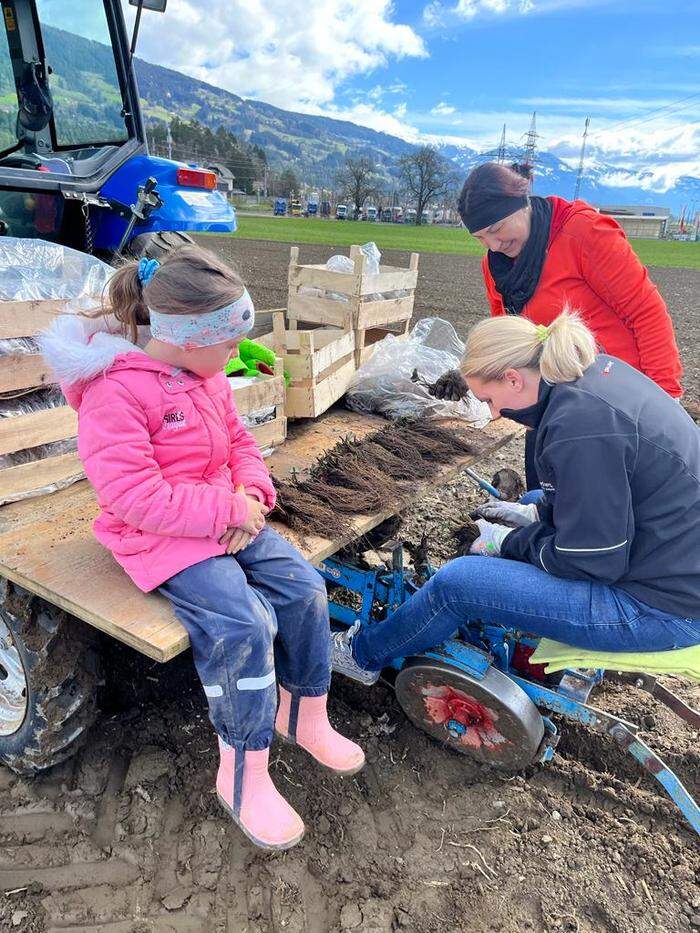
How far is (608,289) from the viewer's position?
2.63m

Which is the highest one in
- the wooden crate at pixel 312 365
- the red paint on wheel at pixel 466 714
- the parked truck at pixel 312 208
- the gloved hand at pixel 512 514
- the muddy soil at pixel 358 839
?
the wooden crate at pixel 312 365

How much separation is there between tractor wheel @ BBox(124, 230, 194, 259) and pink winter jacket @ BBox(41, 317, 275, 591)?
210 centimetres

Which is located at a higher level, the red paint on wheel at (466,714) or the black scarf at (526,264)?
the black scarf at (526,264)

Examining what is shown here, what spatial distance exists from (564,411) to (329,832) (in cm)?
152

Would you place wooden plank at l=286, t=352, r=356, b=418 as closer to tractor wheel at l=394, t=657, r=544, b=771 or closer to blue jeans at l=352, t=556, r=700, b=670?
blue jeans at l=352, t=556, r=700, b=670

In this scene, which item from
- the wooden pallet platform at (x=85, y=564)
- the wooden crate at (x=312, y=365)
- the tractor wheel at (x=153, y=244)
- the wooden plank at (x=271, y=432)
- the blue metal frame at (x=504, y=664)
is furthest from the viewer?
the tractor wheel at (x=153, y=244)

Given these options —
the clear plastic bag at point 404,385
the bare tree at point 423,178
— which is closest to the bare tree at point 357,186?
the bare tree at point 423,178

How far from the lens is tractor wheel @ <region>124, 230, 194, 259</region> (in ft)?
12.6

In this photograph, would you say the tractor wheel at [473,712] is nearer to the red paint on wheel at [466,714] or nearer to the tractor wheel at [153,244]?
the red paint on wheel at [466,714]

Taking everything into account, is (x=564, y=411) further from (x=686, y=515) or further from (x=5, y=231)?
(x=5, y=231)

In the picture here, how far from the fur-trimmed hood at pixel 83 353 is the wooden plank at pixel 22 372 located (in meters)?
0.40

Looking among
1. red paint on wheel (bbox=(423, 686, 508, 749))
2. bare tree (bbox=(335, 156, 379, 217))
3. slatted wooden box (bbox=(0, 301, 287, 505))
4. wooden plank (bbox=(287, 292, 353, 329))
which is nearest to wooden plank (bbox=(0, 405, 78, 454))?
slatted wooden box (bbox=(0, 301, 287, 505))

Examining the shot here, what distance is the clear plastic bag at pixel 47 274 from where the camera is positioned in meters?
2.54

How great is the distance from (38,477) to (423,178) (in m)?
79.8
